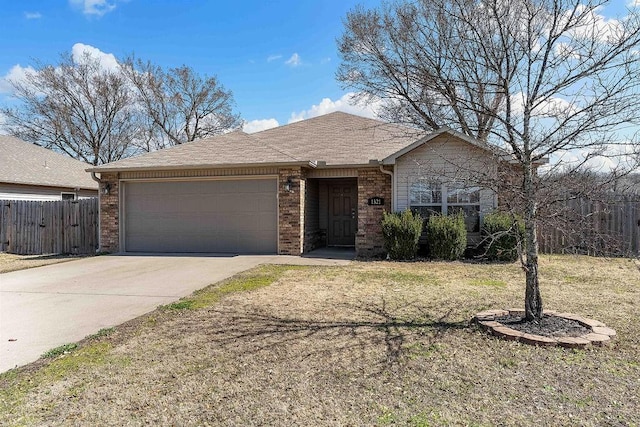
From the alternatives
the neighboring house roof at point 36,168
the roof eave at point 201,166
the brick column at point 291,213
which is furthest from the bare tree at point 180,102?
the brick column at point 291,213

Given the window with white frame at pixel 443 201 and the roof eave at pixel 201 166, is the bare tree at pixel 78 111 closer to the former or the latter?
the roof eave at pixel 201 166

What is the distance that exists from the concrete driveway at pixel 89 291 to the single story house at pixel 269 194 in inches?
44.4

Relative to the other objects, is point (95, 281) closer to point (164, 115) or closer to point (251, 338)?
point (251, 338)

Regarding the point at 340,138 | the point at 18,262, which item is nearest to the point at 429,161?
the point at 340,138

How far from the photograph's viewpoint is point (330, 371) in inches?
131

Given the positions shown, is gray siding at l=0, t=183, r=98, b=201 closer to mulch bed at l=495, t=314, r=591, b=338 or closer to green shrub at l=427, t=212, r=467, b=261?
green shrub at l=427, t=212, r=467, b=261

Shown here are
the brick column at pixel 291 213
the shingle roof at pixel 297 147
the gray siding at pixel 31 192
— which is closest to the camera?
the brick column at pixel 291 213

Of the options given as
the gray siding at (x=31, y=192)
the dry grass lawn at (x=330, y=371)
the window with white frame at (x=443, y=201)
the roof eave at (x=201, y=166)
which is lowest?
the dry grass lawn at (x=330, y=371)

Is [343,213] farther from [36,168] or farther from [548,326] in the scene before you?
[36,168]

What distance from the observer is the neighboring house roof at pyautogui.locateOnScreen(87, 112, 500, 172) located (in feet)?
36.4

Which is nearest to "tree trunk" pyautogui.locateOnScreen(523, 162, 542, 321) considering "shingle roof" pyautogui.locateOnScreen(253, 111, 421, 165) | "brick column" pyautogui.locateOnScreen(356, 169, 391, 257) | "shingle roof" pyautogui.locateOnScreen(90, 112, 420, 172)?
"shingle roof" pyautogui.locateOnScreen(90, 112, 420, 172)

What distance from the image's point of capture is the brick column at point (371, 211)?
36.3ft

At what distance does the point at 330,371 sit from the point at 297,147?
1058 centimetres

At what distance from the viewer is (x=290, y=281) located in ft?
23.7
